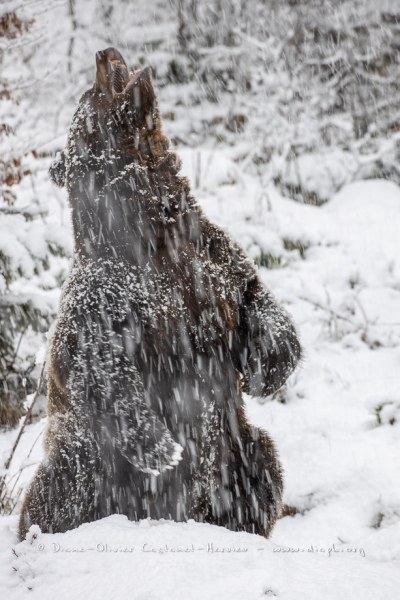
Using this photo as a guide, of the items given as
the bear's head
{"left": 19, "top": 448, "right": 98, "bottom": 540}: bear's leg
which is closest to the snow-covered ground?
{"left": 19, "top": 448, "right": 98, "bottom": 540}: bear's leg

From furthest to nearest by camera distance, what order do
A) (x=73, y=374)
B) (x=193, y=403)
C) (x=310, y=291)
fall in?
1. (x=310, y=291)
2. (x=193, y=403)
3. (x=73, y=374)

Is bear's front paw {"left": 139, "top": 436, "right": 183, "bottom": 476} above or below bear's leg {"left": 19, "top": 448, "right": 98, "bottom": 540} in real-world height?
above

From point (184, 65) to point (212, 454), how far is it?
9662 mm

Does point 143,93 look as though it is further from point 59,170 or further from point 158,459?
point 158,459

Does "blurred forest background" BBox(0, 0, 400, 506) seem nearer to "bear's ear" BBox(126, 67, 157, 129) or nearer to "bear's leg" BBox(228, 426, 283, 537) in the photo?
"bear's leg" BBox(228, 426, 283, 537)

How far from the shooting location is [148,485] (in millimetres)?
2195

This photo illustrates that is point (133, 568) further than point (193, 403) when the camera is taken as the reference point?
No

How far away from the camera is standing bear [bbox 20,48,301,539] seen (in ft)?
6.84

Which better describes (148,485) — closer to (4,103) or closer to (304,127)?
(4,103)

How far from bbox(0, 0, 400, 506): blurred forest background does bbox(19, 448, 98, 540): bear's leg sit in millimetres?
4334

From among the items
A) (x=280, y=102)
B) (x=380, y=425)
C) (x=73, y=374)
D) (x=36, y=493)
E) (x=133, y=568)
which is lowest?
(x=380, y=425)

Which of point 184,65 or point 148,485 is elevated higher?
point 184,65

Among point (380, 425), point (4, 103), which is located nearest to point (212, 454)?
point (380, 425)

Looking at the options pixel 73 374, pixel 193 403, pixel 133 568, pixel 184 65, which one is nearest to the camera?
pixel 133 568
